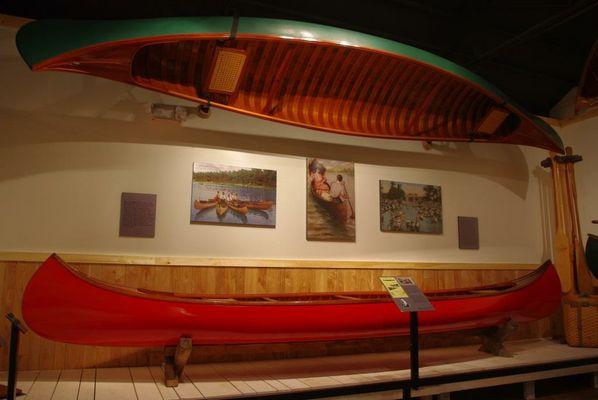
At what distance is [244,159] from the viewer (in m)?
4.10

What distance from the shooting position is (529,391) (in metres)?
3.56

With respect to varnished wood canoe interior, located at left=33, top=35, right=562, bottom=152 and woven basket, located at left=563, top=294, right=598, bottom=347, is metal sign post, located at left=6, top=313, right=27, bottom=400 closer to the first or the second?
varnished wood canoe interior, located at left=33, top=35, right=562, bottom=152

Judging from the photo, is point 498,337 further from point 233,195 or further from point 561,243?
point 233,195

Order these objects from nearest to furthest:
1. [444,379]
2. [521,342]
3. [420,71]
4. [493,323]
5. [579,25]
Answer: [444,379] → [493,323] → [420,71] → [521,342] → [579,25]

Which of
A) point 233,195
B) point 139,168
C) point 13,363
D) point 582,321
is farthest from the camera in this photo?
point 582,321

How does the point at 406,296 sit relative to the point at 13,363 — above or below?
above

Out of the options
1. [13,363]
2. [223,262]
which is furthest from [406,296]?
[13,363]

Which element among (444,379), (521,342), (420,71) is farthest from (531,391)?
(420,71)

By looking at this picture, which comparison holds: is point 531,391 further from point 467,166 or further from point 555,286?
point 467,166

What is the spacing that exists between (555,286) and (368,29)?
303 centimetres

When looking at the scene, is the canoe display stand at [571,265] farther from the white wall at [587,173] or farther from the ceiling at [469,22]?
the ceiling at [469,22]

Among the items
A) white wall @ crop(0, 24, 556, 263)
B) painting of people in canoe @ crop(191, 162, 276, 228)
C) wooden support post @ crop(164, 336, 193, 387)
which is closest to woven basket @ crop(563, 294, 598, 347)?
white wall @ crop(0, 24, 556, 263)

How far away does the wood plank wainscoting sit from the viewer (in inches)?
128

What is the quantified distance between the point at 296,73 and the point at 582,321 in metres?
3.67
